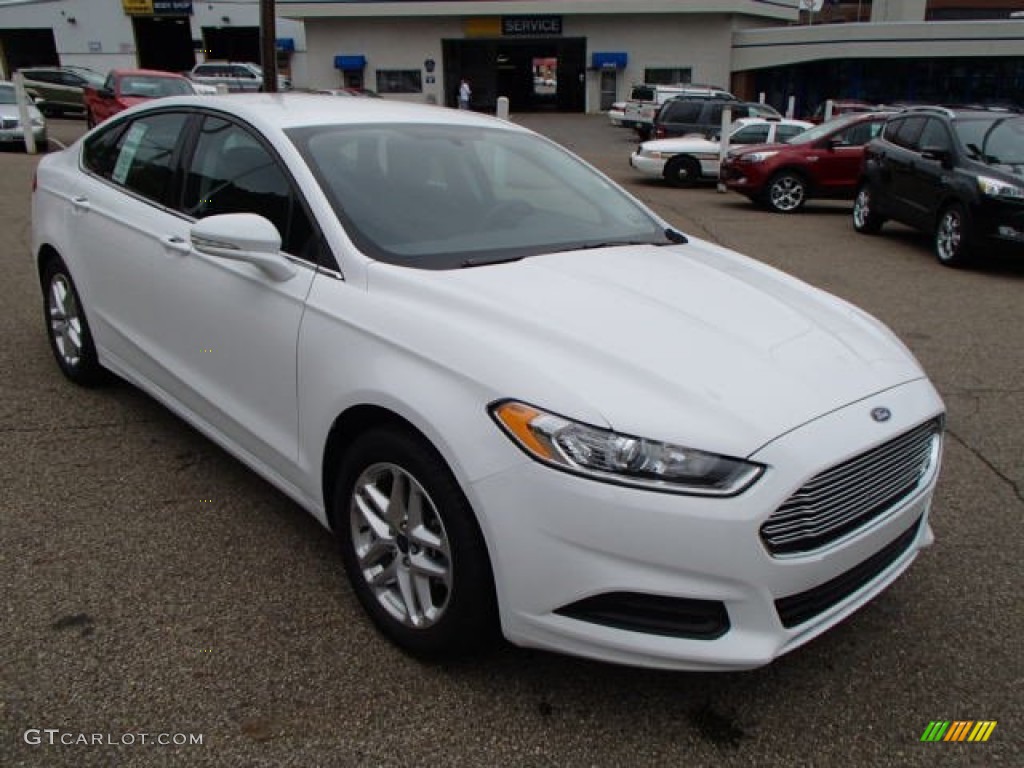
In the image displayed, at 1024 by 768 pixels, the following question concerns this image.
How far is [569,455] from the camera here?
6.89ft

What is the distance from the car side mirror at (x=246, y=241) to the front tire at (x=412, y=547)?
71 centimetres

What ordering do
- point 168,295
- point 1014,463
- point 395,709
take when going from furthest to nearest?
point 1014,463 < point 168,295 < point 395,709

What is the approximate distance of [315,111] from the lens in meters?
3.45

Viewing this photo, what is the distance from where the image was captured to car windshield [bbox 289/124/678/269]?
9.60 feet

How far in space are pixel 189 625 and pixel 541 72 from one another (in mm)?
46466

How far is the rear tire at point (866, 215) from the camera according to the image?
11.5 meters

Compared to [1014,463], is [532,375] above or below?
above

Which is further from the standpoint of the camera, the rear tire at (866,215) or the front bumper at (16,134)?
the front bumper at (16,134)

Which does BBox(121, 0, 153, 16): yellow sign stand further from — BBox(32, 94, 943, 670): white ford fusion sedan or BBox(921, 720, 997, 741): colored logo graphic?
BBox(921, 720, 997, 741): colored logo graphic

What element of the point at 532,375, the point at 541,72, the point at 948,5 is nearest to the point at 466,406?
the point at 532,375

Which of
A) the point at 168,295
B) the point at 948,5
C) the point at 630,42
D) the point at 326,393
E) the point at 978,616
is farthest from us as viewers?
the point at 948,5

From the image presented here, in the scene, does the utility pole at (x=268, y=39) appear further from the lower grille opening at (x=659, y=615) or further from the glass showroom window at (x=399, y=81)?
the glass showroom window at (x=399, y=81)

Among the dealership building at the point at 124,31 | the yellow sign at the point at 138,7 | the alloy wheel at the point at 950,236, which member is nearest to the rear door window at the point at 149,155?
the alloy wheel at the point at 950,236

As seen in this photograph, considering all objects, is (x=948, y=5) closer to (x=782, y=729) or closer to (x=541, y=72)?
(x=541, y=72)
